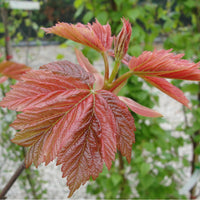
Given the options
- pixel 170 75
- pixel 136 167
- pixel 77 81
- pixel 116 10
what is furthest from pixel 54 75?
pixel 136 167

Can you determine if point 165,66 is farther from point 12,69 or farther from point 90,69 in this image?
point 12,69

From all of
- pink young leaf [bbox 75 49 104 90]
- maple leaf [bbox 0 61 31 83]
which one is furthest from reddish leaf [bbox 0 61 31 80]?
pink young leaf [bbox 75 49 104 90]

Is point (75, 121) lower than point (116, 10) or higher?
lower

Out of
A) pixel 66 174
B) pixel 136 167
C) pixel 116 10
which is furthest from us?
pixel 136 167

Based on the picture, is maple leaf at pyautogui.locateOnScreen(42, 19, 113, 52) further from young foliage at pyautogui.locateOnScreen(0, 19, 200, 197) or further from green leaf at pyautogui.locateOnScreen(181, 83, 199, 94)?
green leaf at pyautogui.locateOnScreen(181, 83, 199, 94)

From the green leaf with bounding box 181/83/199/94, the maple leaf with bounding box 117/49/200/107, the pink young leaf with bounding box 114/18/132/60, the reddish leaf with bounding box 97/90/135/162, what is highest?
the pink young leaf with bounding box 114/18/132/60

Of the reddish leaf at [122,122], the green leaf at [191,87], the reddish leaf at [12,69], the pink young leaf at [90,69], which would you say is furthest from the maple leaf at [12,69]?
the green leaf at [191,87]

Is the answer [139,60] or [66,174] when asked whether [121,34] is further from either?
[66,174]

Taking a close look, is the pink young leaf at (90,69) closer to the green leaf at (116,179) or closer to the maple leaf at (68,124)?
the maple leaf at (68,124)
